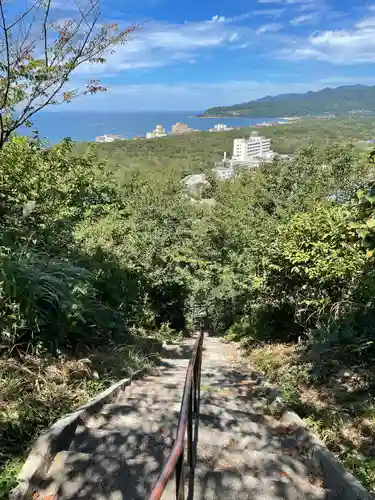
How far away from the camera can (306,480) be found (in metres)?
2.85

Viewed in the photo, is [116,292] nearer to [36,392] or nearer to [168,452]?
[36,392]

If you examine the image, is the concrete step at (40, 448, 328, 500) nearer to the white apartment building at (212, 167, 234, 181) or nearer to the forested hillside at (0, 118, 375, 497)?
the forested hillside at (0, 118, 375, 497)

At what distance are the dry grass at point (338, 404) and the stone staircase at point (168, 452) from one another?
29 centimetres

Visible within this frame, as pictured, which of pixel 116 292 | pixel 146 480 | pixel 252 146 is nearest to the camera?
pixel 146 480

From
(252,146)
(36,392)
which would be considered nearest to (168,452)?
(36,392)

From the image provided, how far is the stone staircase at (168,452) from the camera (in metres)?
2.51

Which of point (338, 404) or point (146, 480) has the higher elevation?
point (146, 480)

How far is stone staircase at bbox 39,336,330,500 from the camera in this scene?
2.51 m

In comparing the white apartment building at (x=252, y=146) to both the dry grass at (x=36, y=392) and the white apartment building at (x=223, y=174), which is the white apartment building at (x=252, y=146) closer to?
the white apartment building at (x=223, y=174)

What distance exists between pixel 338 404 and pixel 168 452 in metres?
2.07

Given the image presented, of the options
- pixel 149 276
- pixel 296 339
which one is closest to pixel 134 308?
pixel 149 276

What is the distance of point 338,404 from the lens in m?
4.12

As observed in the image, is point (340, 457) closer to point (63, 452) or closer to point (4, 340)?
point (63, 452)

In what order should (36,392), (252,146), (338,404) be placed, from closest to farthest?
(36,392) → (338,404) → (252,146)
